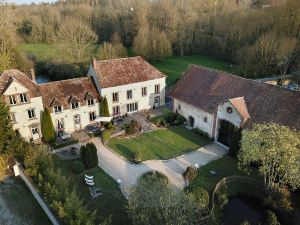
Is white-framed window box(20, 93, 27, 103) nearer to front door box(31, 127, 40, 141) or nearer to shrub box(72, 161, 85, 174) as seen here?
front door box(31, 127, 40, 141)

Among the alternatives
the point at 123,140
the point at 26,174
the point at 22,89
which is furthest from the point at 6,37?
the point at 26,174

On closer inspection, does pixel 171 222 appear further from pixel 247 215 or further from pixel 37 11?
pixel 37 11

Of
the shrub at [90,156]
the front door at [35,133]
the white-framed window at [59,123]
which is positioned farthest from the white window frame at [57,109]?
the shrub at [90,156]

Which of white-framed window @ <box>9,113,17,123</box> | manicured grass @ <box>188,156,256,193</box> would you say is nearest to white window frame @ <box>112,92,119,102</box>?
white-framed window @ <box>9,113,17,123</box>

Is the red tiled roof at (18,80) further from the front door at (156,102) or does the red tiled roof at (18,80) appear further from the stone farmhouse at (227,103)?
the stone farmhouse at (227,103)

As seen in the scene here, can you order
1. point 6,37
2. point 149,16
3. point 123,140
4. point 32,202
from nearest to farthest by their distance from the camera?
point 32,202 < point 123,140 < point 6,37 < point 149,16
